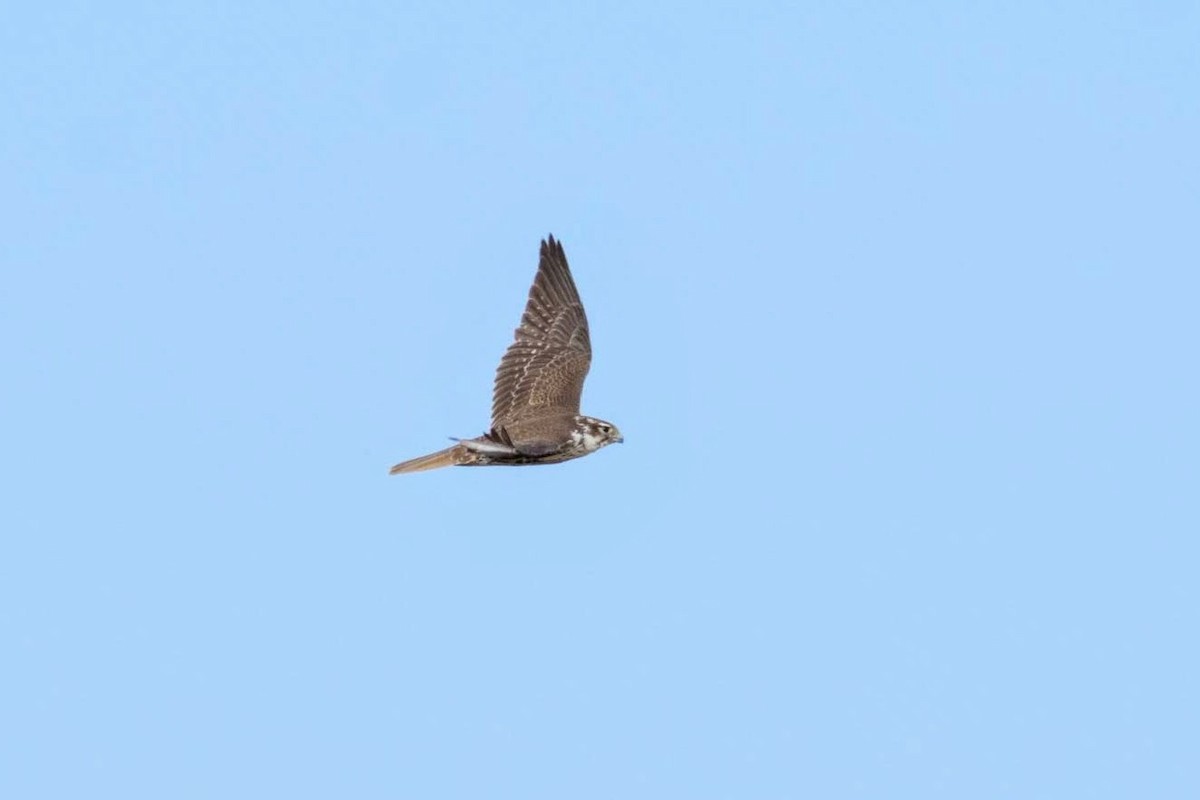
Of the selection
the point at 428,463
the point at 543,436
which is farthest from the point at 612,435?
the point at 428,463

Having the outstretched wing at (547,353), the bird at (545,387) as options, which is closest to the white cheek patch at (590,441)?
the bird at (545,387)

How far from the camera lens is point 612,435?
23.0 m

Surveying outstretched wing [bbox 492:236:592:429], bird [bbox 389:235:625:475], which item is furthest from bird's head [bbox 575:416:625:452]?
outstretched wing [bbox 492:236:592:429]

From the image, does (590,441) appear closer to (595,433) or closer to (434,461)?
(595,433)

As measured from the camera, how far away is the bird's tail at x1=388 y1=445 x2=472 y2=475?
21578 mm

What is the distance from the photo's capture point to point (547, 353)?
80.0ft

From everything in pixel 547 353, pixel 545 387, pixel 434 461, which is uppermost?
pixel 547 353

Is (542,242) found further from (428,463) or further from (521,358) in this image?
(428,463)

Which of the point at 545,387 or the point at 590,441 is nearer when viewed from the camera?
the point at 590,441

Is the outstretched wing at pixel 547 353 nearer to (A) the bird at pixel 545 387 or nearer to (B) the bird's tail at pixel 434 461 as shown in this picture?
(A) the bird at pixel 545 387

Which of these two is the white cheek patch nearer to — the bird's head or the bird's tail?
the bird's head

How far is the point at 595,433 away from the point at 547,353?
2.03 meters

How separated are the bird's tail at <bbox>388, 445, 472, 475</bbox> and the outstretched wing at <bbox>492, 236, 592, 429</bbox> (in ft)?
5.25

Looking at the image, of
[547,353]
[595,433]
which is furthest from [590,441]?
[547,353]
